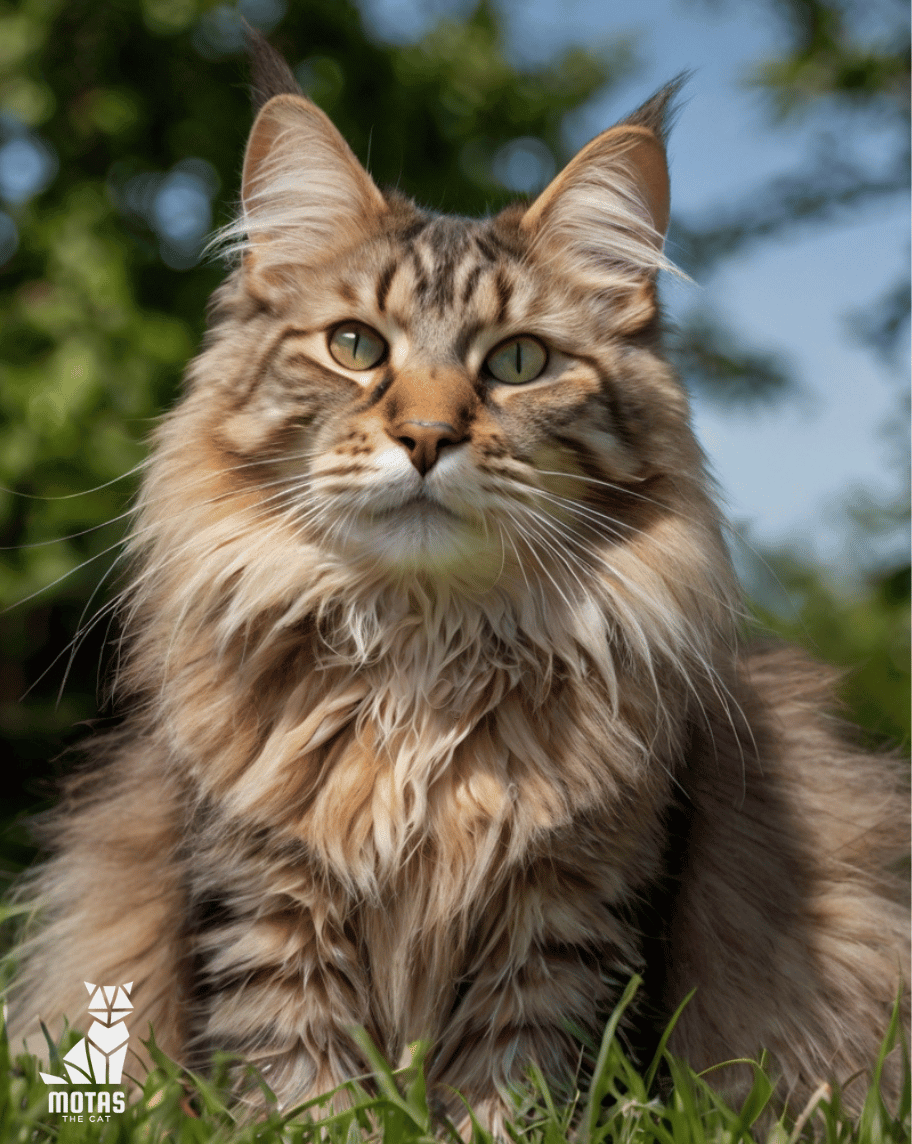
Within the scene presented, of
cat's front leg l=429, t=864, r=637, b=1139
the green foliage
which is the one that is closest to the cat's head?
cat's front leg l=429, t=864, r=637, b=1139

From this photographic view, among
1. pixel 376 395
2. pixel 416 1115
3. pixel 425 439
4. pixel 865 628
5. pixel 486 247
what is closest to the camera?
pixel 416 1115

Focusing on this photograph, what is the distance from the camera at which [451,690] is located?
175 cm

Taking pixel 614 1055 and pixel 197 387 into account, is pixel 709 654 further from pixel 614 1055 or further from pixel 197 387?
pixel 197 387

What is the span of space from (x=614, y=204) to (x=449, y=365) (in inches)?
19.5

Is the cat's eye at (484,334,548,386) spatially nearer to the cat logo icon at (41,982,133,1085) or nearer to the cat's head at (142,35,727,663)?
the cat's head at (142,35,727,663)

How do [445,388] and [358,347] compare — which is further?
[358,347]

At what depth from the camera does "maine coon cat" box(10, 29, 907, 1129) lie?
1.65 m

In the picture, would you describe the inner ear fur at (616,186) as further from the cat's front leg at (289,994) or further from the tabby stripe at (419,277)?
the cat's front leg at (289,994)

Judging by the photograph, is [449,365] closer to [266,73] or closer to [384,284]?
[384,284]

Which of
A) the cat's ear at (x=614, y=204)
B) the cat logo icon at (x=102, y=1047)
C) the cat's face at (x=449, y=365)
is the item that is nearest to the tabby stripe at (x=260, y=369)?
the cat's face at (x=449, y=365)

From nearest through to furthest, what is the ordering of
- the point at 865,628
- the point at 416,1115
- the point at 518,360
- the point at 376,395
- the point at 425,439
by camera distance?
the point at 416,1115 → the point at 425,439 → the point at 376,395 → the point at 518,360 → the point at 865,628

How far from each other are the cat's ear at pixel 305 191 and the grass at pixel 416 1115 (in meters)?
1.29

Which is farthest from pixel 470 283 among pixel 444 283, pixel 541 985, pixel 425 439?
pixel 541 985

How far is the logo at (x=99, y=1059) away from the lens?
1466 millimetres
